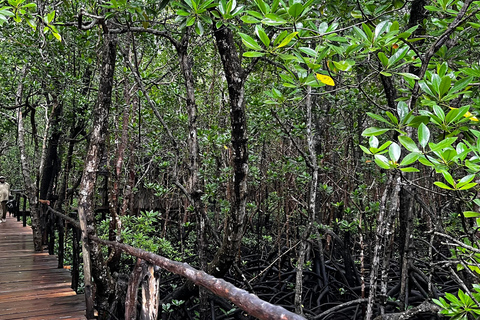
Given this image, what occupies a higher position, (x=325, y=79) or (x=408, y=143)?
(x=325, y=79)

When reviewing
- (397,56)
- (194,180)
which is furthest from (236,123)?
(397,56)

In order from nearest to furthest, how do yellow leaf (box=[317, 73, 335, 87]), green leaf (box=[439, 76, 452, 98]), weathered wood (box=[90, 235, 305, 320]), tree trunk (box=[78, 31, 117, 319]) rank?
weathered wood (box=[90, 235, 305, 320])
green leaf (box=[439, 76, 452, 98])
yellow leaf (box=[317, 73, 335, 87])
tree trunk (box=[78, 31, 117, 319])

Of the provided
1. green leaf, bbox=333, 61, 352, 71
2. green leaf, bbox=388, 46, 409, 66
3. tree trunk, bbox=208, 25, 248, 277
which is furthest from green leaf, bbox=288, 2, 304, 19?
tree trunk, bbox=208, 25, 248, 277

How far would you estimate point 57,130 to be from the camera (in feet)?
23.0

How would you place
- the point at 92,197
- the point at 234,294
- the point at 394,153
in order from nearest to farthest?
the point at 234,294
the point at 394,153
the point at 92,197

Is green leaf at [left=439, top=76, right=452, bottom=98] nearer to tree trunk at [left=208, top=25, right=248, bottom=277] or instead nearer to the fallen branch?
tree trunk at [left=208, top=25, right=248, bottom=277]

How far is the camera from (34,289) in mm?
4129

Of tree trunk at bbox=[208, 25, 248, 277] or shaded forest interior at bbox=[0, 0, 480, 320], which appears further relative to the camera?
tree trunk at bbox=[208, 25, 248, 277]

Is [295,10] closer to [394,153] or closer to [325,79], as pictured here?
[325,79]

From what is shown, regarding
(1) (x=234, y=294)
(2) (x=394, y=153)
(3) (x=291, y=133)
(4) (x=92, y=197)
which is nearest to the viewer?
(1) (x=234, y=294)

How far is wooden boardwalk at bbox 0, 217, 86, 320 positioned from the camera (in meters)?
3.42

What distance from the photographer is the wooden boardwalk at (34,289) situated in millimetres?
3420

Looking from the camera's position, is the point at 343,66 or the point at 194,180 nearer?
the point at 343,66

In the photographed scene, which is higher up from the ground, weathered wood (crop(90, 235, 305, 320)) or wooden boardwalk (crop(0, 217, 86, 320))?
weathered wood (crop(90, 235, 305, 320))
